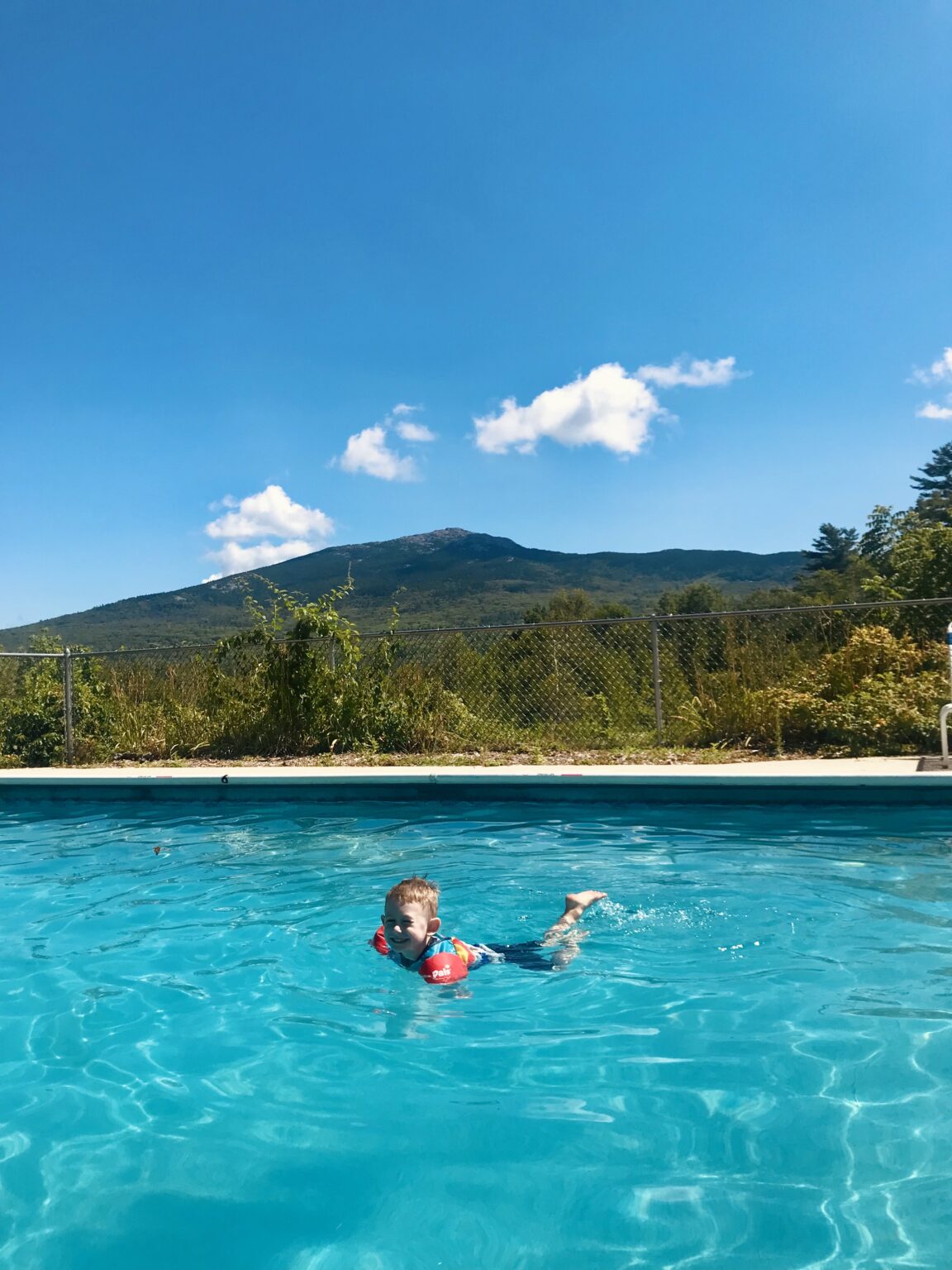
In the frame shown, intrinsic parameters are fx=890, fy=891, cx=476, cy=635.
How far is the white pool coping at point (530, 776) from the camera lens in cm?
655

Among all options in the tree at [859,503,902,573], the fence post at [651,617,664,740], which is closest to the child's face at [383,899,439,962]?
the fence post at [651,617,664,740]

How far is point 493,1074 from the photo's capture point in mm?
2820

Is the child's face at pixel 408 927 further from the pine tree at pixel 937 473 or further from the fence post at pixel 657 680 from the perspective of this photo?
the pine tree at pixel 937 473

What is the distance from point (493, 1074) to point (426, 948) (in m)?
0.77

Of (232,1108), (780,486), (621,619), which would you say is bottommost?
(232,1108)

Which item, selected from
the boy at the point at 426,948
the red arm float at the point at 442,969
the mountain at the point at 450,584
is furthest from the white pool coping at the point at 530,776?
the mountain at the point at 450,584

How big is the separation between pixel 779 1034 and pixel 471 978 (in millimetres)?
1207

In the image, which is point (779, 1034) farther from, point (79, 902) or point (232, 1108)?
point (79, 902)

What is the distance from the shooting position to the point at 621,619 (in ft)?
30.8

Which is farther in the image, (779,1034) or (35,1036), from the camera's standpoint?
(35,1036)

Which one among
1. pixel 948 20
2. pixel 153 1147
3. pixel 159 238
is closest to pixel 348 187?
pixel 159 238

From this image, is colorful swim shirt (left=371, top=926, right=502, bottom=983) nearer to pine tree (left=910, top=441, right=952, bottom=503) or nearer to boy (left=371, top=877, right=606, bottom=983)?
boy (left=371, top=877, right=606, bottom=983)

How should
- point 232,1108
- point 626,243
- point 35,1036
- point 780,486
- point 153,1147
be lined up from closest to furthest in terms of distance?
point 153,1147 → point 232,1108 → point 35,1036 → point 626,243 → point 780,486

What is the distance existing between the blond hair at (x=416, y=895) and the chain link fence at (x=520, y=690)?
18.0 ft
